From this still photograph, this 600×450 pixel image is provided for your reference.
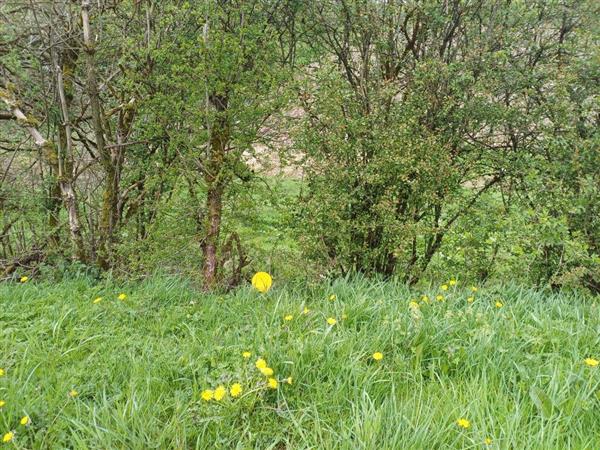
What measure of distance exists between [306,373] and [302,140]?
10.3 ft

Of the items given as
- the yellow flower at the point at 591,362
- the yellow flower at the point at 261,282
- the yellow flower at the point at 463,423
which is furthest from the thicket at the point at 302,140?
the yellow flower at the point at 463,423

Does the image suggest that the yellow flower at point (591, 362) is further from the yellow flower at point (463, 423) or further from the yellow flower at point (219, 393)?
the yellow flower at point (219, 393)

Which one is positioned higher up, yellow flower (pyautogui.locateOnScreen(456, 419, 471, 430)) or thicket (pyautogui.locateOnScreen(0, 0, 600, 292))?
thicket (pyautogui.locateOnScreen(0, 0, 600, 292))

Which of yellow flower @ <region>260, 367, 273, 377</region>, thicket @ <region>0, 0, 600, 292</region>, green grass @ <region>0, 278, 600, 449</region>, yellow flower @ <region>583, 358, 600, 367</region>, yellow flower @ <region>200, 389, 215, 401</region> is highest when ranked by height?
thicket @ <region>0, 0, 600, 292</region>

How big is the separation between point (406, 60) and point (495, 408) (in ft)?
15.0

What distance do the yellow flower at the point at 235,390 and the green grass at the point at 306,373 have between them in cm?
3

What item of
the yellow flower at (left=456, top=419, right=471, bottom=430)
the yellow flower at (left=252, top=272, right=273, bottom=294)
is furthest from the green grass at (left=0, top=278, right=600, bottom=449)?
the yellow flower at (left=252, top=272, right=273, bottom=294)

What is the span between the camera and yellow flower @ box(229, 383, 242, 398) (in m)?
2.08

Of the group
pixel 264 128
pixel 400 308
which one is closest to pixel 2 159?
pixel 264 128

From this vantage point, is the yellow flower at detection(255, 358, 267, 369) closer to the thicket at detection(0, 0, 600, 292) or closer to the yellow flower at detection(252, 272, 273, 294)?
the yellow flower at detection(252, 272, 273, 294)

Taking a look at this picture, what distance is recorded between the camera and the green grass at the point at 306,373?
77.4 inches

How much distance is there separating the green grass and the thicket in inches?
51.3

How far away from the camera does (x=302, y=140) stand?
500 cm

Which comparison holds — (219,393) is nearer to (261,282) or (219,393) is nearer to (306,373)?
(306,373)
